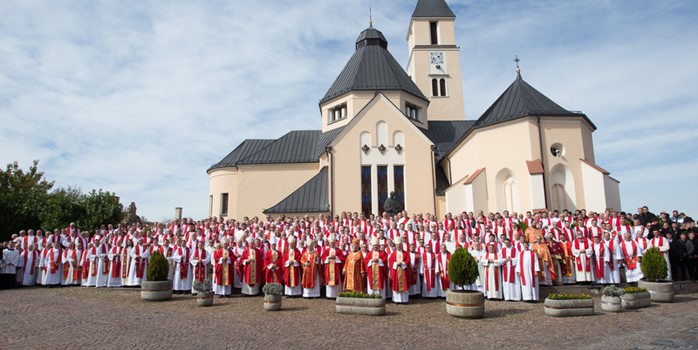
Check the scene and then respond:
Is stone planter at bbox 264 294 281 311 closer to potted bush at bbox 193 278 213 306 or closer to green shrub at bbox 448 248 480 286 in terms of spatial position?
potted bush at bbox 193 278 213 306

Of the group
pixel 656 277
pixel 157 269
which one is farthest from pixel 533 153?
pixel 157 269

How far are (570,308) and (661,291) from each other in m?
3.38

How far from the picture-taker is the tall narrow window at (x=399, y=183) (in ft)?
81.5

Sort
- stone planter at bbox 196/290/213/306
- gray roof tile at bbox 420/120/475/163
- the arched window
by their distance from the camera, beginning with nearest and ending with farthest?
stone planter at bbox 196/290/213/306, the arched window, gray roof tile at bbox 420/120/475/163

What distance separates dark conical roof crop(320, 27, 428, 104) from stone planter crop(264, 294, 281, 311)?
20.2m

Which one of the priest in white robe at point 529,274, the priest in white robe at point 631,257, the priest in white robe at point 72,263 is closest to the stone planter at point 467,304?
the priest in white robe at point 529,274

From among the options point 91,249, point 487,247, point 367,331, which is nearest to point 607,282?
point 487,247

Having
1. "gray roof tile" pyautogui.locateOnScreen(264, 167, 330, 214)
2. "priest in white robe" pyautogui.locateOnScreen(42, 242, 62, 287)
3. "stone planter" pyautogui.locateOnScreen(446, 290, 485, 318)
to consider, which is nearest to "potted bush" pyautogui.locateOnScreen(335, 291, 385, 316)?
"stone planter" pyautogui.locateOnScreen(446, 290, 485, 318)

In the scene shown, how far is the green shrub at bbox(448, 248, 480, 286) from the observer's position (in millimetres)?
9500

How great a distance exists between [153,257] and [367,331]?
7186 millimetres

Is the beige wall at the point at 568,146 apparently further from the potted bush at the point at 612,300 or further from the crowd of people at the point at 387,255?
the potted bush at the point at 612,300

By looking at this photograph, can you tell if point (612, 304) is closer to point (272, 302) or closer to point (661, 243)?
point (661, 243)

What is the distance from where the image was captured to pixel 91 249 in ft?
49.7

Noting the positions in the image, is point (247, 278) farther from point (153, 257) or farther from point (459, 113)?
point (459, 113)
